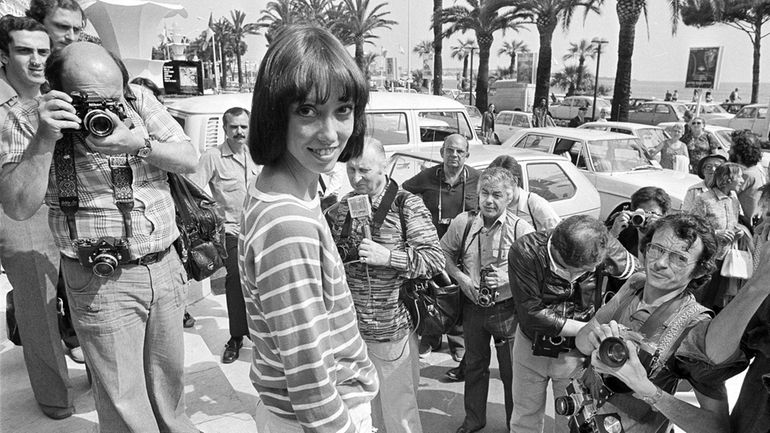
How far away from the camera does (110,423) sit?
2.16 metres

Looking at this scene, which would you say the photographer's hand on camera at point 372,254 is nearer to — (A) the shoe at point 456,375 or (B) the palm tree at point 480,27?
(A) the shoe at point 456,375

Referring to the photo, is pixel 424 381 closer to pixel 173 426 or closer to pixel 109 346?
pixel 173 426

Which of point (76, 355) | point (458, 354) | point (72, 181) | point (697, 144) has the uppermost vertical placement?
point (72, 181)

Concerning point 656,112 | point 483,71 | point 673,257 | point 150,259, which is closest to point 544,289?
point 673,257

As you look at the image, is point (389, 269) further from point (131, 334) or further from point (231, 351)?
point (231, 351)

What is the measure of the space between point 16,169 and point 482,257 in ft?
8.18

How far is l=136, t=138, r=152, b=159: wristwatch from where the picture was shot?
2.06 meters

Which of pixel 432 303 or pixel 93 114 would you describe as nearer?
pixel 93 114

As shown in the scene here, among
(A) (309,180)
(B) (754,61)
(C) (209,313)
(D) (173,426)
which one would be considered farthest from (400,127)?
(B) (754,61)

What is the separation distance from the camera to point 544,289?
265cm

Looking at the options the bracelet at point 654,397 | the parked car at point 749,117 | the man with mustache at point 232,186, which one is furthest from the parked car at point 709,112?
the bracelet at point 654,397

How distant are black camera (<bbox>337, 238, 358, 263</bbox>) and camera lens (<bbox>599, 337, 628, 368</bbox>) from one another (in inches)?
49.5

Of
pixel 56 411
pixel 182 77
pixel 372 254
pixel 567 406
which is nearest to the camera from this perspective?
pixel 567 406

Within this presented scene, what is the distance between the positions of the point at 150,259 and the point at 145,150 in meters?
0.45
